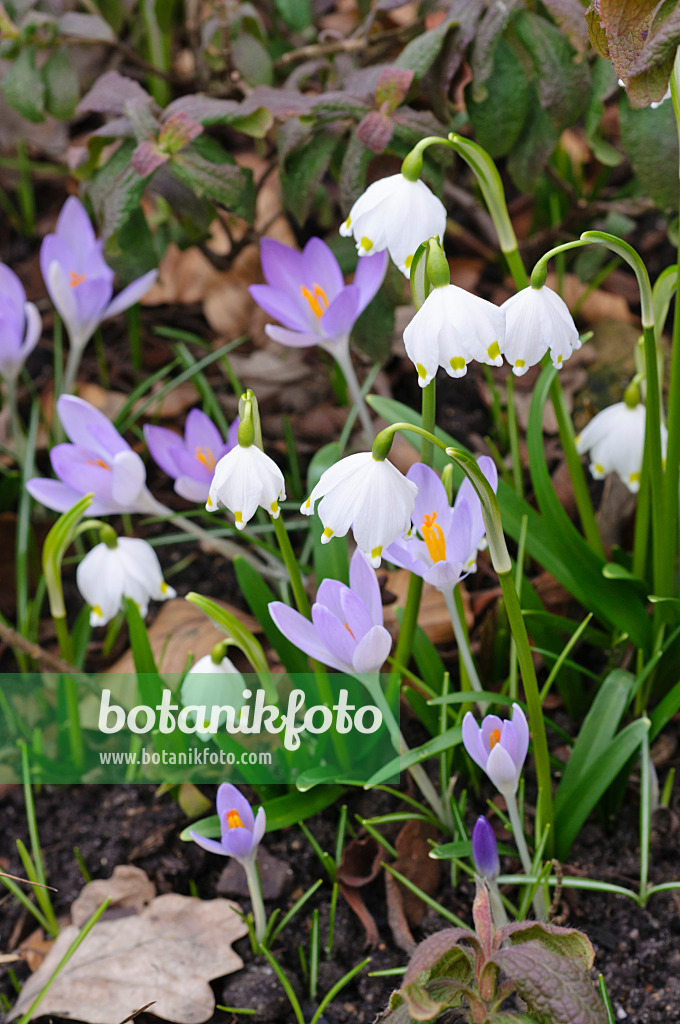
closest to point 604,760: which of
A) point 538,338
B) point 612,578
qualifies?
point 612,578

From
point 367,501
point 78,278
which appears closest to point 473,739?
point 367,501

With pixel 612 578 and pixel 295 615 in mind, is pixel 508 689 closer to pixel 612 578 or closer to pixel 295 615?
pixel 612 578

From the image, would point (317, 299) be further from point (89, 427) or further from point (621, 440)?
point (621, 440)

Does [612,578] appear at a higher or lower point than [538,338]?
lower

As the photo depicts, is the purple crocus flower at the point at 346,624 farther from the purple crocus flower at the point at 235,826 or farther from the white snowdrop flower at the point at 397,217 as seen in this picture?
the white snowdrop flower at the point at 397,217

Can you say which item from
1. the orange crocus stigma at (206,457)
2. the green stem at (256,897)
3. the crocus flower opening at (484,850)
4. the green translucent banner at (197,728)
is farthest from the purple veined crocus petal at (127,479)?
the crocus flower opening at (484,850)

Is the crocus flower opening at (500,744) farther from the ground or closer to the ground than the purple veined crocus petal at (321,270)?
closer to the ground
